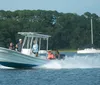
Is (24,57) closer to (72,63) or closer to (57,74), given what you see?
(57,74)

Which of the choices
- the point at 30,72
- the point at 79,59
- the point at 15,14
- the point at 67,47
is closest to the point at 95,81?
the point at 30,72

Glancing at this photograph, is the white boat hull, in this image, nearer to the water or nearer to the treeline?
the water

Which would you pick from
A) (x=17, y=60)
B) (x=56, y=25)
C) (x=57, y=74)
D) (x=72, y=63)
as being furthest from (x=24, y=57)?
(x=56, y=25)

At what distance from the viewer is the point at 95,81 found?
29.6 m

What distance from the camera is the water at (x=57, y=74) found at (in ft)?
96.0

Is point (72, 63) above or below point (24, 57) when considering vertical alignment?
below

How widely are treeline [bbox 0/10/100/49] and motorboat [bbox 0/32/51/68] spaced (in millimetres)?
69527

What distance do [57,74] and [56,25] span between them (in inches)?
4143

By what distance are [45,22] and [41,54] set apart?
3867 inches

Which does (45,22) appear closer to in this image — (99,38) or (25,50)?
(99,38)

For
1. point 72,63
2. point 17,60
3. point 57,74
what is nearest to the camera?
point 57,74

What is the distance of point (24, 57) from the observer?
36812 mm

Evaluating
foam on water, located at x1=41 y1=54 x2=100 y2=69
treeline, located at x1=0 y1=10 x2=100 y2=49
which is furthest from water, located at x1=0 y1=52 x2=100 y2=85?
treeline, located at x1=0 y1=10 x2=100 y2=49

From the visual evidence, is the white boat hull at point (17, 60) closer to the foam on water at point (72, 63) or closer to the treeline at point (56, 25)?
the foam on water at point (72, 63)
